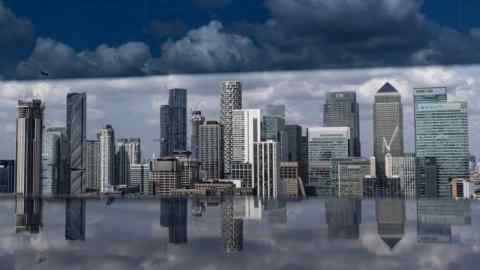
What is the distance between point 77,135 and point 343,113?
18.3m

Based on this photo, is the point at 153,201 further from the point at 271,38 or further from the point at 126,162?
the point at 126,162

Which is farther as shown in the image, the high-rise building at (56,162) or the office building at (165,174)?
the high-rise building at (56,162)

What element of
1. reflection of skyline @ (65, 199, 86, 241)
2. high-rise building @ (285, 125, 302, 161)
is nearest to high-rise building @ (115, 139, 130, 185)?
high-rise building @ (285, 125, 302, 161)

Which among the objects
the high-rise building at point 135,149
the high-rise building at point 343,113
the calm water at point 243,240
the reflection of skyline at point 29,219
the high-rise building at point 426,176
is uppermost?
the high-rise building at point 343,113

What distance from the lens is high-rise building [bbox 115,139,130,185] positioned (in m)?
26.4

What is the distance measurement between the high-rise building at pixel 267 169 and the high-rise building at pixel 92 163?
349 inches

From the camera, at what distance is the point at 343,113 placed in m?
37.5

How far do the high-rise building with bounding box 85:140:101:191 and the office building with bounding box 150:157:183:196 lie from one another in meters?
5.93

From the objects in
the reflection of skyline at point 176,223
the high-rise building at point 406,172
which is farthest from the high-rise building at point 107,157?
the reflection of skyline at point 176,223

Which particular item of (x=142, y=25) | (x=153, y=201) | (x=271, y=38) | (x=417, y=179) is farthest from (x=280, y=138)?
(x=153, y=201)

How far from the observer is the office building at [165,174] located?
21.2m

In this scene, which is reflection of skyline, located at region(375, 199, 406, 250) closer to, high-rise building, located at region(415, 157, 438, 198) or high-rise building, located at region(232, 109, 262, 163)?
high-rise building, located at region(232, 109, 262, 163)

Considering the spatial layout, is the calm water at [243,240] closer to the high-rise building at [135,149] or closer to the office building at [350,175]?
the high-rise building at [135,149]

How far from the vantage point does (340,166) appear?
32562 millimetres
